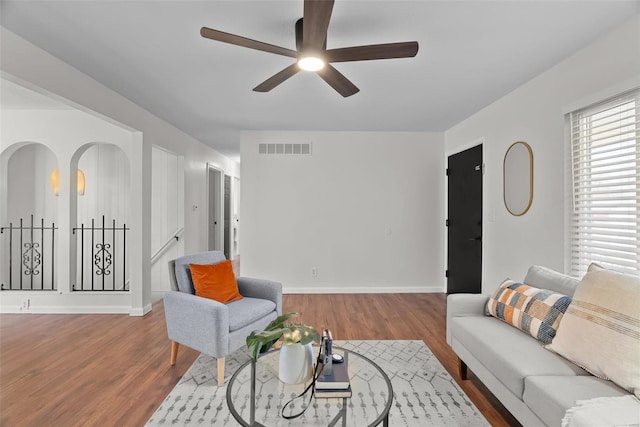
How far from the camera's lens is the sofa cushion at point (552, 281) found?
1.95 m

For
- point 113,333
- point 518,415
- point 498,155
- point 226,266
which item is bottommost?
point 113,333

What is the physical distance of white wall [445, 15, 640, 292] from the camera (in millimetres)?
2029

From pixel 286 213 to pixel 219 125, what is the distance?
1.58 meters

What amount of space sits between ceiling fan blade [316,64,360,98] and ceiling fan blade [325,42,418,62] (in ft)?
0.44

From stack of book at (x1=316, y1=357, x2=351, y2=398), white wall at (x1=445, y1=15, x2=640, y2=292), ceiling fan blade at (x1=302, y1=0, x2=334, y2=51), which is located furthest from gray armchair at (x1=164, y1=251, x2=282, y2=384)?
white wall at (x1=445, y1=15, x2=640, y2=292)

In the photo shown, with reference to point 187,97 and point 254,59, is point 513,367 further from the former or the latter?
point 187,97

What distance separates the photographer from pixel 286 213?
454cm

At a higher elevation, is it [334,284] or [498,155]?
[498,155]

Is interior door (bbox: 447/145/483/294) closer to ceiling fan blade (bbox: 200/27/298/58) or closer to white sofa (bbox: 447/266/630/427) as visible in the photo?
white sofa (bbox: 447/266/630/427)

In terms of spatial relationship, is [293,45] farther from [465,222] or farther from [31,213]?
[31,213]

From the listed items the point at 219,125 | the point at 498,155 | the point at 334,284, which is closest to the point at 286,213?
the point at 334,284

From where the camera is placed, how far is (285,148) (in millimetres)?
4527

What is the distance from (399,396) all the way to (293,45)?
257cm

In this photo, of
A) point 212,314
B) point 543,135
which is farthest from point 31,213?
point 543,135
